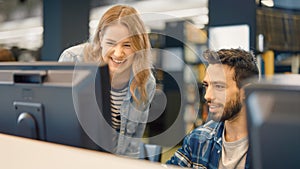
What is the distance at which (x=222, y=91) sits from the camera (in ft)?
4.78

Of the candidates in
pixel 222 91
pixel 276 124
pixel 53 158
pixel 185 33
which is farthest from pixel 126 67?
pixel 185 33

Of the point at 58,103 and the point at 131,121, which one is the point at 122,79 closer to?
the point at 131,121

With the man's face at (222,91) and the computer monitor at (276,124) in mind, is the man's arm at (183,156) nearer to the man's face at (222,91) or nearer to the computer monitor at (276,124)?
the man's face at (222,91)

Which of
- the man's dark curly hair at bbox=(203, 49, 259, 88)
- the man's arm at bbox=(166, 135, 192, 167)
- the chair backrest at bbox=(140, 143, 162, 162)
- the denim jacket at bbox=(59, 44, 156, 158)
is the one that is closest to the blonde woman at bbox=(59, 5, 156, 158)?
the denim jacket at bbox=(59, 44, 156, 158)

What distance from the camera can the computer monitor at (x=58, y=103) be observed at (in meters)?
0.78

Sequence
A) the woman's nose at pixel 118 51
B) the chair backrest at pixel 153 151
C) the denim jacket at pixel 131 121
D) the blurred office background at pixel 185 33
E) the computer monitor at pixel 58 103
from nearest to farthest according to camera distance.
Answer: the computer monitor at pixel 58 103 → the denim jacket at pixel 131 121 → the woman's nose at pixel 118 51 → the chair backrest at pixel 153 151 → the blurred office background at pixel 185 33

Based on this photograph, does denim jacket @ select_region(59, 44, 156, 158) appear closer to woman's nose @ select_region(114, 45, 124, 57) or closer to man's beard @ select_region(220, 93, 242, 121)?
woman's nose @ select_region(114, 45, 124, 57)


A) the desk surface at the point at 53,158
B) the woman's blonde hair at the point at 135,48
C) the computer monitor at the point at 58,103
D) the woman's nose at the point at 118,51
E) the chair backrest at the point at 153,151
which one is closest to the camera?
the desk surface at the point at 53,158

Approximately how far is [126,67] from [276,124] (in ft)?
2.95

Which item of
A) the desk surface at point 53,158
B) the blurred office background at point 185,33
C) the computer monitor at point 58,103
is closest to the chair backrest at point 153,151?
the blurred office background at point 185,33

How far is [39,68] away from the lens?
861 millimetres

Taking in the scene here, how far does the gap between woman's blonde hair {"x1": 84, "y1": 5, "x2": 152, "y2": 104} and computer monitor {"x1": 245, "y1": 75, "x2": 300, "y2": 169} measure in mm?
828

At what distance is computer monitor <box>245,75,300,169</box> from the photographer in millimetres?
457

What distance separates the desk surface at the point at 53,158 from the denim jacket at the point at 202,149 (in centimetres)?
75
